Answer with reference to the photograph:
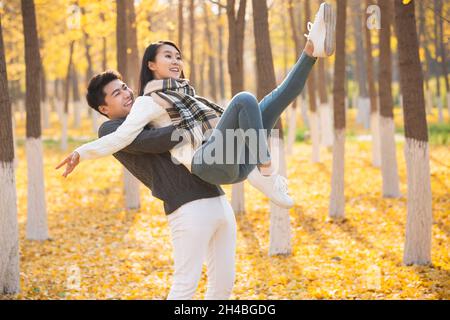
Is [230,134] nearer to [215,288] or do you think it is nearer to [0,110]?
[215,288]

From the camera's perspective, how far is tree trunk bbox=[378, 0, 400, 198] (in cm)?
1145

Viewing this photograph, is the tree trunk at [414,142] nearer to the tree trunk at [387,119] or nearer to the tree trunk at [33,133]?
the tree trunk at [387,119]

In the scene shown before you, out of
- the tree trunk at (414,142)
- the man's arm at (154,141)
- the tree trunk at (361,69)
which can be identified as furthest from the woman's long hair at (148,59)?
the tree trunk at (361,69)

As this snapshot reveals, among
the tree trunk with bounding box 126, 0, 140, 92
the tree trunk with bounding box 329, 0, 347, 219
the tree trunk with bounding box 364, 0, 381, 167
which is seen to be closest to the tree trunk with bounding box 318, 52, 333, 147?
the tree trunk with bounding box 364, 0, 381, 167

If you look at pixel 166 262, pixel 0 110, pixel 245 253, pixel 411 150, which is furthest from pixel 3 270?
pixel 411 150

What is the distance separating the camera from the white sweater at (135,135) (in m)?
3.17

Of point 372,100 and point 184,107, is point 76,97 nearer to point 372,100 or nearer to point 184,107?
point 372,100

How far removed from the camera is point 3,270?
6625 millimetres

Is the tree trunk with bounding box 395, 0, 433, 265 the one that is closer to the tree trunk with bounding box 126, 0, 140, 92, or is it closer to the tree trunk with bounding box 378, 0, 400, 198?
the tree trunk with bounding box 378, 0, 400, 198

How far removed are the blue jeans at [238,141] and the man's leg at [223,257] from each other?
1.03 feet

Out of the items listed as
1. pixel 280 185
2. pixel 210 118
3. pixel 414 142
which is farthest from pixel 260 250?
pixel 210 118

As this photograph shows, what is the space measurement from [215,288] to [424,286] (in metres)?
3.76

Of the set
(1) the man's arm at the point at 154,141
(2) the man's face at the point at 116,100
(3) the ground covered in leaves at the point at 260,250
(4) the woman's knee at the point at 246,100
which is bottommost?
(3) the ground covered in leaves at the point at 260,250

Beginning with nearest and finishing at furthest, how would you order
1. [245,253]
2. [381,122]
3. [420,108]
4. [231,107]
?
[231,107] < [420,108] < [245,253] < [381,122]
